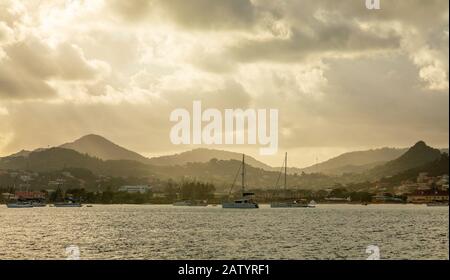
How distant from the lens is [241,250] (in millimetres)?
75375
